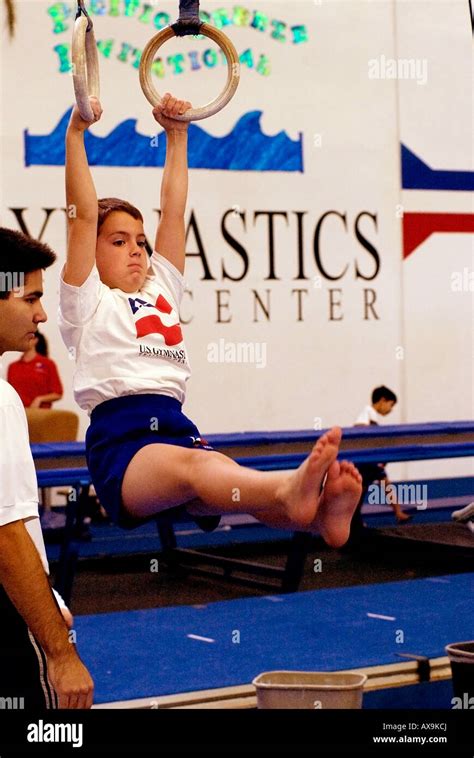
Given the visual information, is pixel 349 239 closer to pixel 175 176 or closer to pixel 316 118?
pixel 316 118

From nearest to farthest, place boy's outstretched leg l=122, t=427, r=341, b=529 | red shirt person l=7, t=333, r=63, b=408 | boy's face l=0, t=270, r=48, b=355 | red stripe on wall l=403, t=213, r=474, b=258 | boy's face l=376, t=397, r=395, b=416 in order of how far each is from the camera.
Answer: boy's face l=0, t=270, r=48, b=355 → boy's outstretched leg l=122, t=427, r=341, b=529 → red shirt person l=7, t=333, r=63, b=408 → boy's face l=376, t=397, r=395, b=416 → red stripe on wall l=403, t=213, r=474, b=258

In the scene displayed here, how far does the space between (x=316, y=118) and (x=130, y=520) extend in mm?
6983

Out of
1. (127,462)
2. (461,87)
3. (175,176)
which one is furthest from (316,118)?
(127,462)

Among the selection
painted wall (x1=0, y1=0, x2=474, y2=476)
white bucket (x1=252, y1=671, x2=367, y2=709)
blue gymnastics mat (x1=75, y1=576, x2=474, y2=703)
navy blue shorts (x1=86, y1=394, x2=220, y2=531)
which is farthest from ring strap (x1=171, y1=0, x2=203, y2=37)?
painted wall (x1=0, y1=0, x2=474, y2=476)

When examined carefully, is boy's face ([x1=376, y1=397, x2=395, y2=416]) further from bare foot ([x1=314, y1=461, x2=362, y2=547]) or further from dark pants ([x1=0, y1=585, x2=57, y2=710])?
dark pants ([x1=0, y1=585, x2=57, y2=710])

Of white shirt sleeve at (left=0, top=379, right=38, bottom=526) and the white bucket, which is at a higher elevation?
white shirt sleeve at (left=0, top=379, right=38, bottom=526)

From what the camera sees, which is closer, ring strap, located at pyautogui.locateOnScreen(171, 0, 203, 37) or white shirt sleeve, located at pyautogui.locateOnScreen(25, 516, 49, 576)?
white shirt sleeve, located at pyautogui.locateOnScreen(25, 516, 49, 576)

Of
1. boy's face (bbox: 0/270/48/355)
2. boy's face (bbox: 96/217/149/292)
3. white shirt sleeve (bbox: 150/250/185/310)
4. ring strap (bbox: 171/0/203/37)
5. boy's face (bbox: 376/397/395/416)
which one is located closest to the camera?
boy's face (bbox: 0/270/48/355)

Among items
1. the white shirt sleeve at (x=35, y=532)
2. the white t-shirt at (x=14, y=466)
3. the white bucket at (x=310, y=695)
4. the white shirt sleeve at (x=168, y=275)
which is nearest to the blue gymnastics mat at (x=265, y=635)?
the white bucket at (x=310, y=695)

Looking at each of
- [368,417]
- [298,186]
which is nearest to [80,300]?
[368,417]

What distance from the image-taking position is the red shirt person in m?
7.57

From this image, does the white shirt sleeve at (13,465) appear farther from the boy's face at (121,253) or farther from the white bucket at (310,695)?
the white bucket at (310,695)

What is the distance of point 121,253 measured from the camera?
115 inches

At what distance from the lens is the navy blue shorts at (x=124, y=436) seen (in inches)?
106
